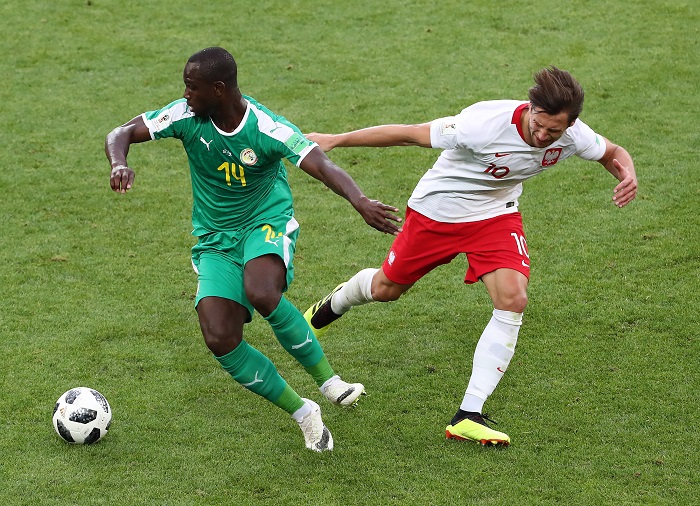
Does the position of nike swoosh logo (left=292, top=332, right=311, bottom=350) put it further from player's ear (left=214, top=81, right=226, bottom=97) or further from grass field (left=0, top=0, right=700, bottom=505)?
player's ear (left=214, top=81, right=226, bottom=97)

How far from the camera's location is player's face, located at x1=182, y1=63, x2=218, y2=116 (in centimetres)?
557

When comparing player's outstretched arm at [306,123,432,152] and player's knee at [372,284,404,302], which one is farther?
player's knee at [372,284,404,302]

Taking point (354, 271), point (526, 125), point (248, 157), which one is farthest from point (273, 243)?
point (354, 271)

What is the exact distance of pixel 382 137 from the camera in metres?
6.06

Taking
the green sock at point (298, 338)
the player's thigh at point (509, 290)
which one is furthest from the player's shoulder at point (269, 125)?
the player's thigh at point (509, 290)

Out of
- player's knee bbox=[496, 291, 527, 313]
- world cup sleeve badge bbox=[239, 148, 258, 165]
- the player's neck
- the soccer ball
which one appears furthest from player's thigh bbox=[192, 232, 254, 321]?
the player's neck

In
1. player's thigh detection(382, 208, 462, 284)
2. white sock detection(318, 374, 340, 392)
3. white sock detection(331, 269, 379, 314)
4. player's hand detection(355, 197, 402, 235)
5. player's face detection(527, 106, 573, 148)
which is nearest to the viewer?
player's hand detection(355, 197, 402, 235)

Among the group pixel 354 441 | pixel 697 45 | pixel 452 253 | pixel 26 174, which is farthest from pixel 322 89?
pixel 354 441

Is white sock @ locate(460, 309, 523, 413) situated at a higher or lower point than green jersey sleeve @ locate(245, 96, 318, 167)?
lower

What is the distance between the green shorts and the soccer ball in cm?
84

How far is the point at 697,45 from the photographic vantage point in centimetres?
1186

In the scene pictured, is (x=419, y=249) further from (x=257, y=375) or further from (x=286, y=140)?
(x=257, y=375)

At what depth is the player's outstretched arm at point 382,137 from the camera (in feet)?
19.7

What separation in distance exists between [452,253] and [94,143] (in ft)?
17.8
